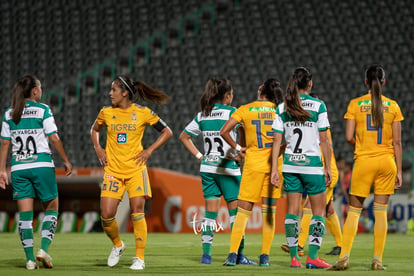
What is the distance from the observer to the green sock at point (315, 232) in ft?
24.0

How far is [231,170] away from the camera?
8109mm

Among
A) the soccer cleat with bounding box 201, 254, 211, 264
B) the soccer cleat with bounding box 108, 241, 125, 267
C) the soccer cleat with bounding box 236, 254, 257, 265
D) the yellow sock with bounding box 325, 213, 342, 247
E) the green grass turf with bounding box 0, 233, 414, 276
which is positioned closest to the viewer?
the green grass turf with bounding box 0, 233, 414, 276

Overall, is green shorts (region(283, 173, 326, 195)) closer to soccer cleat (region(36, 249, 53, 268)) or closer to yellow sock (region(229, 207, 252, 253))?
yellow sock (region(229, 207, 252, 253))

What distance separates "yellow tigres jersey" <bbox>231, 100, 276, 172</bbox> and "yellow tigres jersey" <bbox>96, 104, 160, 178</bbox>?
99cm

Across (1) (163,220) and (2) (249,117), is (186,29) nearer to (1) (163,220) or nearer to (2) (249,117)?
(1) (163,220)

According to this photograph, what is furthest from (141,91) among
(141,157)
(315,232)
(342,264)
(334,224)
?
(334,224)

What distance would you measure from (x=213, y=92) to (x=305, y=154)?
1.51 meters

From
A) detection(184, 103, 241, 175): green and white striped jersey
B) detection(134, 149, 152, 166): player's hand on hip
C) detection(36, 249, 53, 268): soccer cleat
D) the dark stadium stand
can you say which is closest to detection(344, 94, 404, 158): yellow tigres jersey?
detection(184, 103, 241, 175): green and white striped jersey

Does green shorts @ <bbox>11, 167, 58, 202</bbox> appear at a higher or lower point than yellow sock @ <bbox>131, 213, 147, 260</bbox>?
higher

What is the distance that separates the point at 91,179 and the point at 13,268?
10.3 m

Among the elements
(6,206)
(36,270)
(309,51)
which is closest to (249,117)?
(36,270)

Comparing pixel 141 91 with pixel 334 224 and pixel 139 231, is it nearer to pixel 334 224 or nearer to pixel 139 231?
pixel 139 231

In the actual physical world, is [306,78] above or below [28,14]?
below

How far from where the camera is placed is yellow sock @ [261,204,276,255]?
7719 mm
